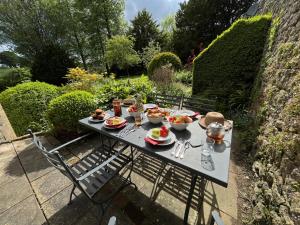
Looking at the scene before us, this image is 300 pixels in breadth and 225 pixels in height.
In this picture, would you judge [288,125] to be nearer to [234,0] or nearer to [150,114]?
[150,114]

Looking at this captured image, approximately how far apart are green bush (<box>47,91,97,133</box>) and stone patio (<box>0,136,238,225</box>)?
2.74ft

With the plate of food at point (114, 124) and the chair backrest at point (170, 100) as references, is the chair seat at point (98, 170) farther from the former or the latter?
the chair backrest at point (170, 100)

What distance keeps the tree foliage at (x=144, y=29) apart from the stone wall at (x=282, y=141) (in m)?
15.7

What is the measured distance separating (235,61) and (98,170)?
478 cm

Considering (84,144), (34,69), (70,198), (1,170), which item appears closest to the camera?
(70,198)

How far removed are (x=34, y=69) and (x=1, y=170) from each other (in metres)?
10.3

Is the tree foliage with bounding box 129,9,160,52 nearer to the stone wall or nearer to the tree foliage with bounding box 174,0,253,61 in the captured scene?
the tree foliage with bounding box 174,0,253,61

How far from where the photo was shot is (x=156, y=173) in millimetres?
2299

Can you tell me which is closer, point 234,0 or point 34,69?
point 34,69

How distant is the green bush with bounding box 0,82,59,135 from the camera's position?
4.16 m

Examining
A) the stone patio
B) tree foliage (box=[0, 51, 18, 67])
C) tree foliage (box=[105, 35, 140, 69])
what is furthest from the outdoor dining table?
tree foliage (box=[0, 51, 18, 67])

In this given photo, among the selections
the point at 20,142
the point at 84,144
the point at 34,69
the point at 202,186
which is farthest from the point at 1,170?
the point at 34,69

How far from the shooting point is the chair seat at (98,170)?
1632mm

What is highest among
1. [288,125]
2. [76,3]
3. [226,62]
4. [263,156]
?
[76,3]
